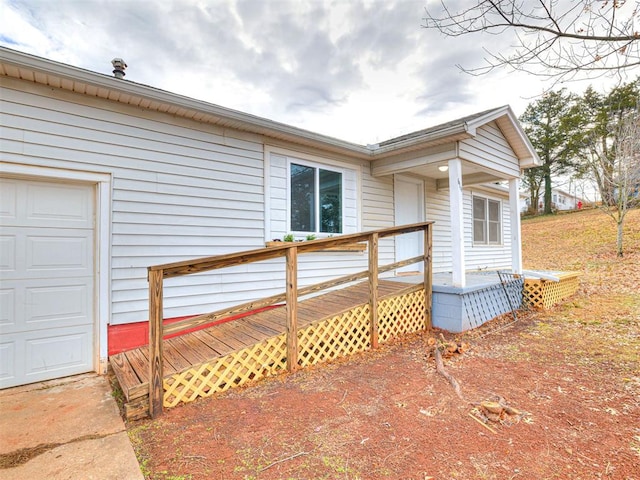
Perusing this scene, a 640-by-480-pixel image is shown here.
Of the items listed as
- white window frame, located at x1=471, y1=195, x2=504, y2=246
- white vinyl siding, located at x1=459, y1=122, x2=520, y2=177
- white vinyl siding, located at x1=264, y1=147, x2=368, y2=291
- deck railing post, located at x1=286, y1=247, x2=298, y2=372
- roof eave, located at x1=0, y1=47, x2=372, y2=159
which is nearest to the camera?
roof eave, located at x1=0, y1=47, x2=372, y2=159

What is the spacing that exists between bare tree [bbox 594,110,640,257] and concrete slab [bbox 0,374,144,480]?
49.8ft

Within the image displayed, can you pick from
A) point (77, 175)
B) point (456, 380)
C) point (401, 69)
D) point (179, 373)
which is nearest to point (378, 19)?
point (401, 69)

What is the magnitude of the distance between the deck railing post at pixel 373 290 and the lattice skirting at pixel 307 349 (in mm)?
65

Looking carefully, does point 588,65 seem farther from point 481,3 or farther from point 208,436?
point 208,436

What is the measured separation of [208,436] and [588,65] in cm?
482

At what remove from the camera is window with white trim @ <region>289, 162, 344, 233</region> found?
5352 mm

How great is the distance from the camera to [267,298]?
3.40 metres

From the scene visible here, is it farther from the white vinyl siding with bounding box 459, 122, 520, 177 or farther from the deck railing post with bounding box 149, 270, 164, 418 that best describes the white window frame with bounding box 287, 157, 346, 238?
the deck railing post with bounding box 149, 270, 164, 418

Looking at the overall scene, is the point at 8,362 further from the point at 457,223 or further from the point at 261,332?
the point at 457,223

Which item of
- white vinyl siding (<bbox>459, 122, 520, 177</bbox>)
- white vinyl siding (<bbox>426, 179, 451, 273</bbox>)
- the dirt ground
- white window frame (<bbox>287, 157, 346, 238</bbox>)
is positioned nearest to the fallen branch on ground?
the dirt ground

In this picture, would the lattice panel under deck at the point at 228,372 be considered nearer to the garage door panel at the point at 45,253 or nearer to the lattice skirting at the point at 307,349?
the lattice skirting at the point at 307,349

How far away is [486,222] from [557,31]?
766 cm

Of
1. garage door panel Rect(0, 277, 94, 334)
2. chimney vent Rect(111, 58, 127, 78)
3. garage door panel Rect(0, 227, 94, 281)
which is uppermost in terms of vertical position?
chimney vent Rect(111, 58, 127, 78)

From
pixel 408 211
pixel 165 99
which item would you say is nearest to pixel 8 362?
pixel 165 99
